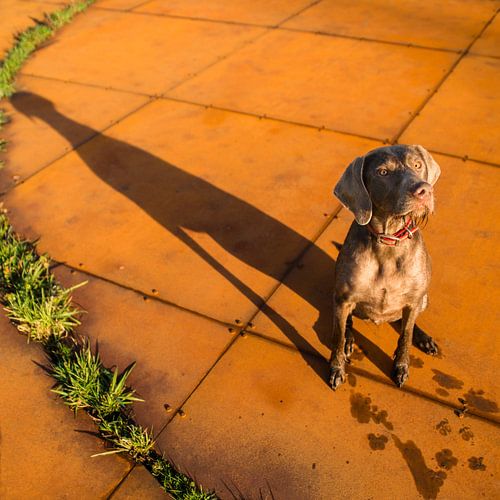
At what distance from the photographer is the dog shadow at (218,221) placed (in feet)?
12.9

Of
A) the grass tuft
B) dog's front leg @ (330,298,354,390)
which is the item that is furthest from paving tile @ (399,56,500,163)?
the grass tuft

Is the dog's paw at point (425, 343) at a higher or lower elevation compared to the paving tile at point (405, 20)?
lower

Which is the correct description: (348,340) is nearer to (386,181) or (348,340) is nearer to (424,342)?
(424,342)

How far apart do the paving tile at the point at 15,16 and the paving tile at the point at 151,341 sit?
6231 mm

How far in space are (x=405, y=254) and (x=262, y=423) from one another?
128cm

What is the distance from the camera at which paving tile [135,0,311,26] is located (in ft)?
28.0

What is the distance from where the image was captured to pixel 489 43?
700 cm

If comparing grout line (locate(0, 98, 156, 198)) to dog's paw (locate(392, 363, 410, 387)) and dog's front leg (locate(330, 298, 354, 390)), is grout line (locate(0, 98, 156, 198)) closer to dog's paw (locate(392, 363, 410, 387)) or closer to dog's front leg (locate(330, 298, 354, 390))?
dog's front leg (locate(330, 298, 354, 390))

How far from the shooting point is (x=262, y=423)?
3139 mm

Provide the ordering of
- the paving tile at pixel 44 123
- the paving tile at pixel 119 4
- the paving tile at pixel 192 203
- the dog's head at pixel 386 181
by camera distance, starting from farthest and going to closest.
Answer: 1. the paving tile at pixel 119 4
2. the paving tile at pixel 44 123
3. the paving tile at pixel 192 203
4. the dog's head at pixel 386 181

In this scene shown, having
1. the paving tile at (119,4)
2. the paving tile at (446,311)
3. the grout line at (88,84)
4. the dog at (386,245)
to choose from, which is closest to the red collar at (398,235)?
the dog at (386,245)

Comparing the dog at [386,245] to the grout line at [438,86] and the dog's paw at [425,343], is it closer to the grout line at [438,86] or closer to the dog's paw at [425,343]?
the dog's paw at [425,343]

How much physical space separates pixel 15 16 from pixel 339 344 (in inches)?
369

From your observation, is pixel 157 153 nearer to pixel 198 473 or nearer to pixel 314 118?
pixel 314 118
